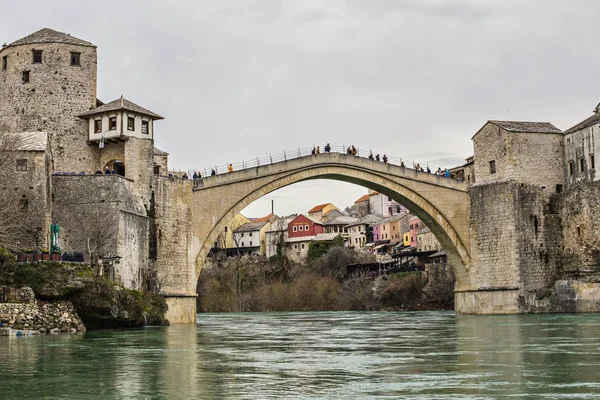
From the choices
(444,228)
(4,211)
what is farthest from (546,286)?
(4,211)

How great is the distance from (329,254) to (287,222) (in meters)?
25.0

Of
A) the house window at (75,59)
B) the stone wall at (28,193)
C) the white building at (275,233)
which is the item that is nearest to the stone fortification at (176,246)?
the stone wall at (28,193)

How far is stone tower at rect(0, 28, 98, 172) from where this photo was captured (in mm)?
39844

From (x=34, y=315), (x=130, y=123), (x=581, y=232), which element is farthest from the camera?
(x=581, y=232)

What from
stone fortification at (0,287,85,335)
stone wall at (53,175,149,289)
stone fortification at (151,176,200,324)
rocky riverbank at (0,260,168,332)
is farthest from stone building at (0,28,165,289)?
stone fortification at (0,287,85,335)

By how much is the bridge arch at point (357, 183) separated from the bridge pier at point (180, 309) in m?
1.71

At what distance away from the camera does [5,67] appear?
40.5 m

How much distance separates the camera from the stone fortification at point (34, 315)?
26938 millimetres

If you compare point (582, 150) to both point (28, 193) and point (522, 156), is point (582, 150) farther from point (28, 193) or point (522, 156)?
point (28, 193)

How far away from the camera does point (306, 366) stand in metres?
18.0

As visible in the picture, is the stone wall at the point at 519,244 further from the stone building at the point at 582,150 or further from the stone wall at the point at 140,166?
the stone wall at the point at 140,166

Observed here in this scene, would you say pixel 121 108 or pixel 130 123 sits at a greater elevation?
pixel 121 108

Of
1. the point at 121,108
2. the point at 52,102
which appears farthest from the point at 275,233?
the point at 121,108

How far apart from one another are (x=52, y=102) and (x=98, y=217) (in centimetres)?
757
